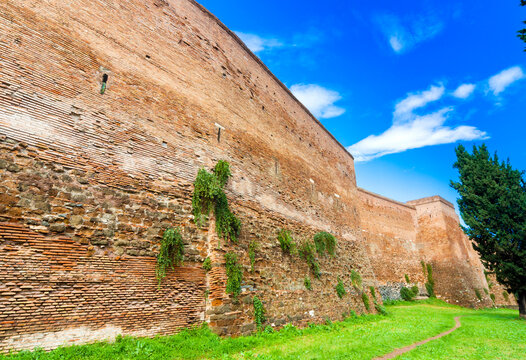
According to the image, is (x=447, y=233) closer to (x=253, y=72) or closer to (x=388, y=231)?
(x=388, y=231)

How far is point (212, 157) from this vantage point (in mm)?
7941

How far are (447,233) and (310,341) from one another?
2344 cm

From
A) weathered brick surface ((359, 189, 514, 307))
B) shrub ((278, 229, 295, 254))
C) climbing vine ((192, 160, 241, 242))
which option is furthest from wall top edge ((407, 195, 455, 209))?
climbing vine ((192, 160, 241, 242))

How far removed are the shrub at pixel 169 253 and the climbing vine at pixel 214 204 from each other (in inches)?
31.4

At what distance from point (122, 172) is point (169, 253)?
204 cm

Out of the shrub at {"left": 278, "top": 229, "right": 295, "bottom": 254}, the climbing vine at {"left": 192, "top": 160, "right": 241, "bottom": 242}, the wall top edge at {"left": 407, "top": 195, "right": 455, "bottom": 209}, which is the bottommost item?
the shrub at {"left": 278, "top": 229, "right": 295, "bottom": 254}

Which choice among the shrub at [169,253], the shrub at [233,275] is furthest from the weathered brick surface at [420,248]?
the shrub at [169,253]

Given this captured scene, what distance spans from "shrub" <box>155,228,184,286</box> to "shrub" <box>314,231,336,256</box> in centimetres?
699

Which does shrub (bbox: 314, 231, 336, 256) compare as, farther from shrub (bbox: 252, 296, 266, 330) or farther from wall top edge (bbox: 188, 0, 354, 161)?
wall top edge (bbox: 188, 0, 354, 161)

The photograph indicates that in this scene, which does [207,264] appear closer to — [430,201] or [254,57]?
[254,57]

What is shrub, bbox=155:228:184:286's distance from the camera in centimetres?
582

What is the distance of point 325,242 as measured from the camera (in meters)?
12.2

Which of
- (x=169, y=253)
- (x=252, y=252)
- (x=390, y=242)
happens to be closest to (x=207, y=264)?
(x=169, y=253)

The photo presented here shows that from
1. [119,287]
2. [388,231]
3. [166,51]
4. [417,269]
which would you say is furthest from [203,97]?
[417,269]
